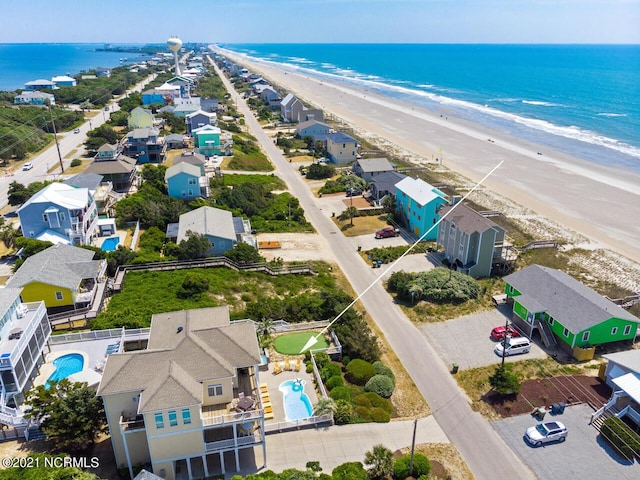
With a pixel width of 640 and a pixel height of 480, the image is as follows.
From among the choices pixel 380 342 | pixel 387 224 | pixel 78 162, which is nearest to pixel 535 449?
pixel 380 342

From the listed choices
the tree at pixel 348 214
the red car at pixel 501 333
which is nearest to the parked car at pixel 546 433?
the red car at pixel 501 333

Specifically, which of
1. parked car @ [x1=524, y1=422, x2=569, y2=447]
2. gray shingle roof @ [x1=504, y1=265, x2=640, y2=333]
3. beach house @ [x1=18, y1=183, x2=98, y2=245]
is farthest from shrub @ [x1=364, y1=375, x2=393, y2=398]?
beach house @ [x1=18, y1=183, x2=98, y2=245]

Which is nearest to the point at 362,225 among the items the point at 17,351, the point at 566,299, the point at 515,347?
the point at 566,299

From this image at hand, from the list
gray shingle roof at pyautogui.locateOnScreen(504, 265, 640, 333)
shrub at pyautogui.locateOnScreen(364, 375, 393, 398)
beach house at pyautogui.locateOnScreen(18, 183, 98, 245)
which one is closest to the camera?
shrub at pyautogui.locateOnScreen(364, 375, 393, 398)

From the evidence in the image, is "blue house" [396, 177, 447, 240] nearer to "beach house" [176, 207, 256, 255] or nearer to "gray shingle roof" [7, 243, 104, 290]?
"beach house" [176, 207, 256, 255]

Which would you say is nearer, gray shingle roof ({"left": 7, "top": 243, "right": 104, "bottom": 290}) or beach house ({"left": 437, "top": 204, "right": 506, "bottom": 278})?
gray shingle roof ({"left": 7, "top": 243, "right": 104, "bottom": 290})

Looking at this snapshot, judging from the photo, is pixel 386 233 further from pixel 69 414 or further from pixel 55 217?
pixel 69 414
